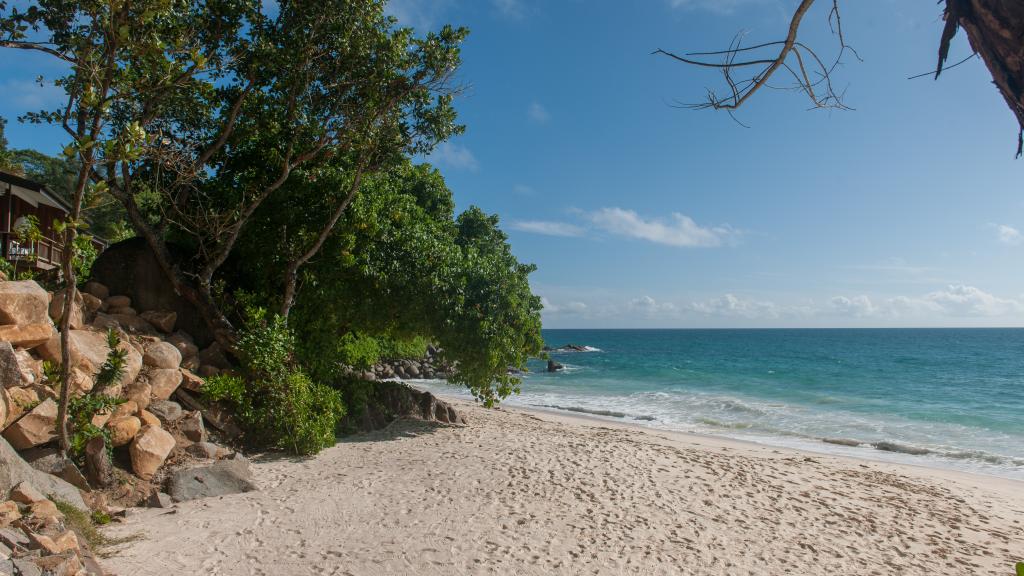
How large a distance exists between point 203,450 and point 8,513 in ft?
10.7

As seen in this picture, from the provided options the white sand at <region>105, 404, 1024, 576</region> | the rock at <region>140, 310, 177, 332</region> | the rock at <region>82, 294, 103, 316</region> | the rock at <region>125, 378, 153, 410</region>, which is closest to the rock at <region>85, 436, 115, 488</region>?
the white sand at <region>105, 404, 1024, 576</region>

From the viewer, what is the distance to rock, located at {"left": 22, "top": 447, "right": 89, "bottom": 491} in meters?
6.36

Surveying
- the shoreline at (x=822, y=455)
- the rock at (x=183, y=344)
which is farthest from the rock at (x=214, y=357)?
the shoreline at (x=822, y=455)

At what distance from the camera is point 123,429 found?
7281 millimetres

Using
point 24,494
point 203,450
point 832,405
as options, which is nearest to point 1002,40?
point 24,494

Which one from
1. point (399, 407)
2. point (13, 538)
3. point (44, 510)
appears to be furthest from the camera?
point (399, 407)

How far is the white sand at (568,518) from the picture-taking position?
18.8 ft

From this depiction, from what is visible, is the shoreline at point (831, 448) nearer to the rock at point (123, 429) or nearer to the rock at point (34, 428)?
the rock at point (123, 429)

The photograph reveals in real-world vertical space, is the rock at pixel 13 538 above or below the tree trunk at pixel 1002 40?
below

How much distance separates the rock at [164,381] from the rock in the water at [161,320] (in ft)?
6.66

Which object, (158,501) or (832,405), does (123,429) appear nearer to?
(158,501)

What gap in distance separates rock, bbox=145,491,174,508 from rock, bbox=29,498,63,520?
136 cm

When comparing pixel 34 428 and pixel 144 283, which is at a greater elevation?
pixel 144 283

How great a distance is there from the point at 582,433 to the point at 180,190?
30.7 feet
